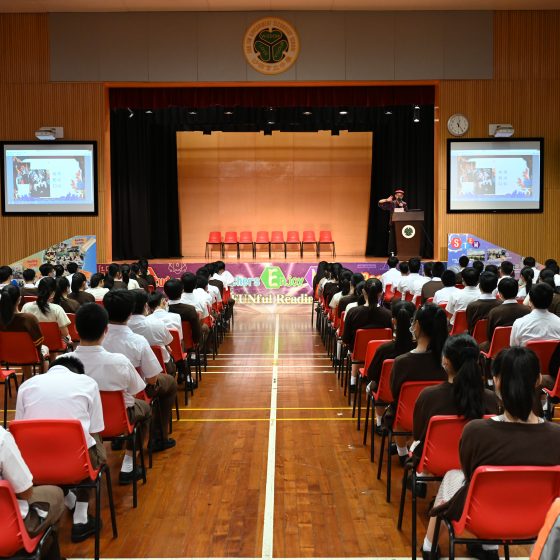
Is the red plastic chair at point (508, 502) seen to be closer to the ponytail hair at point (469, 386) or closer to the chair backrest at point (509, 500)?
the chair backrest at point (509, 500)

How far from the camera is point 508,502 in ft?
8.83

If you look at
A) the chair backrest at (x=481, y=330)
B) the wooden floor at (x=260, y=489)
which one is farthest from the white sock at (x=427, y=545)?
A: the chair backrest at (x=481, y=330)

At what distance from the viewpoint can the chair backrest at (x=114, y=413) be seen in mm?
4086

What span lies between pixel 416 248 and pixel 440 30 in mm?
4486

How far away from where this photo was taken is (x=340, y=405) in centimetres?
685

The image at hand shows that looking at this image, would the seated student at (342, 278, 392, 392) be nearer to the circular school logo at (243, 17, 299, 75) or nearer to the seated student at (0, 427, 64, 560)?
the seated student at (0, 427, 64, 560)

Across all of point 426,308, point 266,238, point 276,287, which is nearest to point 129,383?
point 426,308

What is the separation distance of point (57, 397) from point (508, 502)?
82.2 inches

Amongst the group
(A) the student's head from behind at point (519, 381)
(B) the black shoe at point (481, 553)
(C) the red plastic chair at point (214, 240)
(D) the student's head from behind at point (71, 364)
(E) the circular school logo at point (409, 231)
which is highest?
(E) the circular school logo at point (409, 231)

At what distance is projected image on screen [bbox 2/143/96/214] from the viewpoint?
1463 centimetres

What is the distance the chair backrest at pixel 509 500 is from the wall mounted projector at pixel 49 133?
A: 1336cm

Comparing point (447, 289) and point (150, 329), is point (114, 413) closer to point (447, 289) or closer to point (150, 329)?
point (150, 329)

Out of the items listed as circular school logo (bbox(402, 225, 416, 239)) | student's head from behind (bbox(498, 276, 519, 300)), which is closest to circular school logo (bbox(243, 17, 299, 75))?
circular school logo (bbox(402, 225, 416, 239))

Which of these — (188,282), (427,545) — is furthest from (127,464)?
(188,282)
